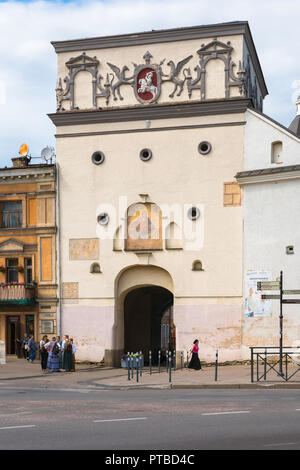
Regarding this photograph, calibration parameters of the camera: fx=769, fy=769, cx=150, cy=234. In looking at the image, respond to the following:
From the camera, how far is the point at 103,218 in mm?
36531

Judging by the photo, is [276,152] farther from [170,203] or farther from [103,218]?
[103,218]

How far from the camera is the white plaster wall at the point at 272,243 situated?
33281mm

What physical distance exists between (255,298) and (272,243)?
2543 mm

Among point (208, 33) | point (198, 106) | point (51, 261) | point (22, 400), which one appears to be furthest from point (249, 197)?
point (22, 400)

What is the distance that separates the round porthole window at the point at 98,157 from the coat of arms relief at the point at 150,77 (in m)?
2.26

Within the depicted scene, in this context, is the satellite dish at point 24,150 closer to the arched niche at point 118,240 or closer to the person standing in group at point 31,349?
the arched niche at point 118,240

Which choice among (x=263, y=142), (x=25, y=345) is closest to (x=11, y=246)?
(x=25, y=345)

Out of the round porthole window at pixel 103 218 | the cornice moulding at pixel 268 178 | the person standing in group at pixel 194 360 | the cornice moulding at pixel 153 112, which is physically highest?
the cornice moulding at pixel 153 112

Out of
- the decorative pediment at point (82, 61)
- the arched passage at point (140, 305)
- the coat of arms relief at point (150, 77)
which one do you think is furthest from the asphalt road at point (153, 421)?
the decorative pediment at point (82, 61)

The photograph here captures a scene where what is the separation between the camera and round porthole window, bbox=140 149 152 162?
36.0 metres

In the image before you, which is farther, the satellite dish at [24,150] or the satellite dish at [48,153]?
the satellite dish at [24,150]

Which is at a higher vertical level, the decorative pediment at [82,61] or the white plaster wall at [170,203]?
the decorative pediment at [82,61]

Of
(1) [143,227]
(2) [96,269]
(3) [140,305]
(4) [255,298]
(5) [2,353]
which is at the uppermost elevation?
(1) [143,227]
